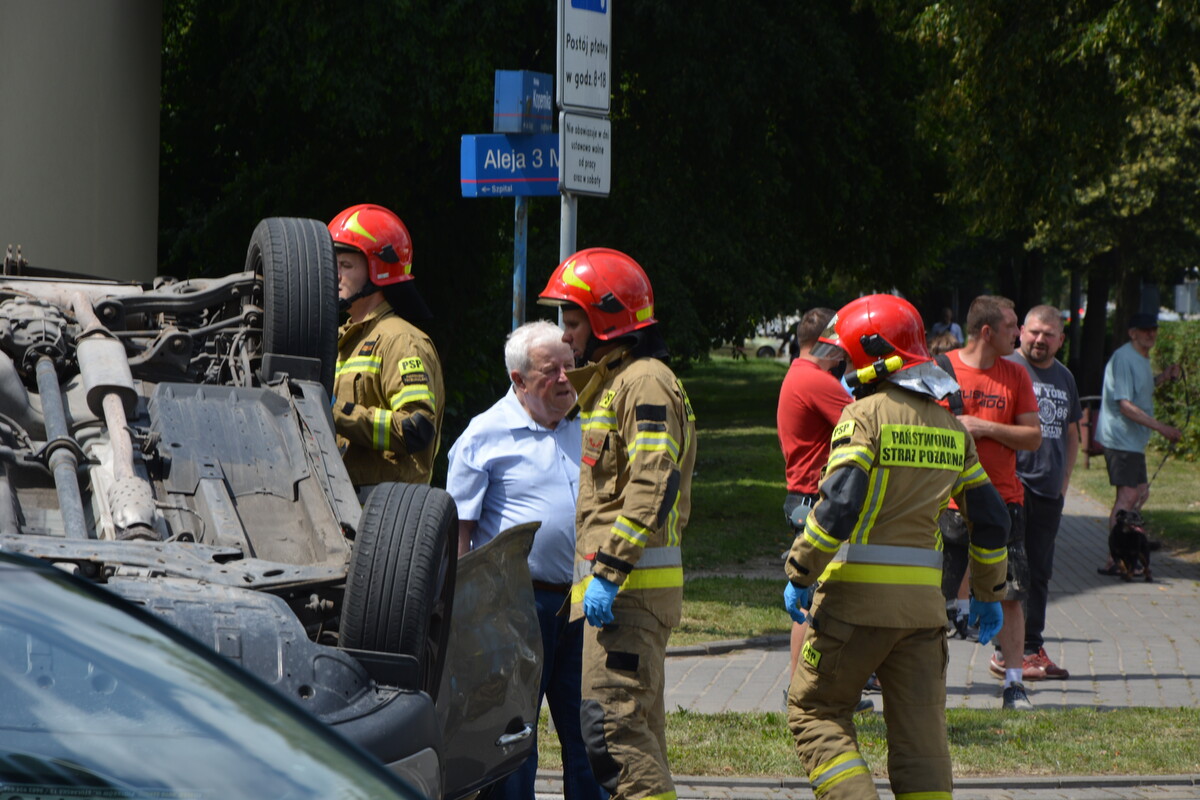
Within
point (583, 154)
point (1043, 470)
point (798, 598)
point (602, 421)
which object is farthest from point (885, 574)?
point (1043, 470)

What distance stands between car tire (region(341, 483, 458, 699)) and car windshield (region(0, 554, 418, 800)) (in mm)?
1350

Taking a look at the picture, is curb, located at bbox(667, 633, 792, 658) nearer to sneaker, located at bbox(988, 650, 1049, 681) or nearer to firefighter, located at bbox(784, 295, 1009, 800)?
sneaker, located at bbox(988, 650, 1049, 681)

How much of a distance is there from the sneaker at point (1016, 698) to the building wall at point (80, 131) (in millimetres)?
8193

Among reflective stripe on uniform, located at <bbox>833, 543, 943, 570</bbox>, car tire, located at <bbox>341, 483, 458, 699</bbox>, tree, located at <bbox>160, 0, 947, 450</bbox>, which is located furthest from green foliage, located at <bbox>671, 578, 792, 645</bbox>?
car tire, located at <bbox>341, 483, 458, 699</bbox>

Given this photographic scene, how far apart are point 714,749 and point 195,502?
9.84 feet

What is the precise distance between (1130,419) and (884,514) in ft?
25.3

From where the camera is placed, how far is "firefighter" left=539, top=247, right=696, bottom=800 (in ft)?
15.0

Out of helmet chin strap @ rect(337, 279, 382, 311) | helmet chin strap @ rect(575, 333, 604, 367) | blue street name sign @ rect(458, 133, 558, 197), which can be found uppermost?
blue street name sign @ rect(458, 133, 558, 197)

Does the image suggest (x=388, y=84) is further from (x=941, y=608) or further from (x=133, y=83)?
(x=941, y=608)

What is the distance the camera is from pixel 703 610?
33.6 feet

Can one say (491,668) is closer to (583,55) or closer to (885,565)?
(885,565)

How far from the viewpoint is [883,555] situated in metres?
4.91

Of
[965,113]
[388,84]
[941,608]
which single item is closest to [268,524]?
[941,608]

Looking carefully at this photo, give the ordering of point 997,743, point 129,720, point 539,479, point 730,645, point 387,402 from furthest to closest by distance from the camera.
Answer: point 730,645
point 997,743
point 387,402
point 539,479
point 129,720
